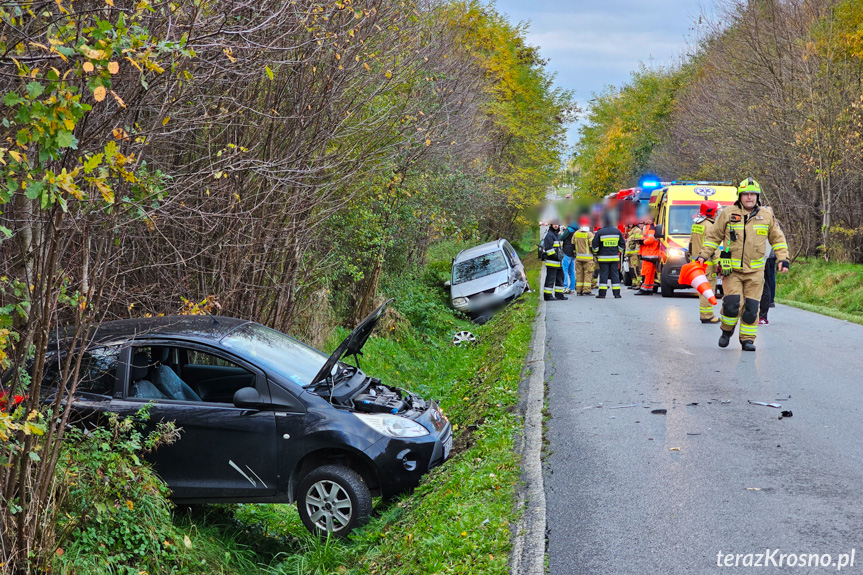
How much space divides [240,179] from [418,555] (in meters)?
5.13

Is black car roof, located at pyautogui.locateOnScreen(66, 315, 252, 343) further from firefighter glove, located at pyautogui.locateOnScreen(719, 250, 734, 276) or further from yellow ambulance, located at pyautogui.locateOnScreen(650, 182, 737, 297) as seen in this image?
yellow ambulance, located at pyautogui.locateOnScreen(650, 182, 737, 297)

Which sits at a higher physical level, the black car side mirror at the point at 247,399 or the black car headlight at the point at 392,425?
the black car side mirror at the point at 247,399

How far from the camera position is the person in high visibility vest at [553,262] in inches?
697

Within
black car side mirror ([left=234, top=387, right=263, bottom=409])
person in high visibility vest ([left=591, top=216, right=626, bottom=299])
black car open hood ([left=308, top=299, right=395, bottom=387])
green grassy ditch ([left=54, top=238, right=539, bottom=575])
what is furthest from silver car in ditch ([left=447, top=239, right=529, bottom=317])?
black car side mirror ([left=234, top=387, right=263, bottom=409])

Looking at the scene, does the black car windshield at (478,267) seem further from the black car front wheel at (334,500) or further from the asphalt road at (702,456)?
the black car front wheel at (334,500)

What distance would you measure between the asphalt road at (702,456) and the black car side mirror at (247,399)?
2.26 metres

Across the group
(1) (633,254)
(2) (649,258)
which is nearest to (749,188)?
(2) (649,258)

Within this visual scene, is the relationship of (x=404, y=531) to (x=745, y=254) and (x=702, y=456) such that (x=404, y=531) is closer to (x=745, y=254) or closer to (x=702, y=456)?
(x=702, y=456)

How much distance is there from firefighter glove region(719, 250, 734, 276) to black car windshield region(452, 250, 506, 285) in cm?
1004

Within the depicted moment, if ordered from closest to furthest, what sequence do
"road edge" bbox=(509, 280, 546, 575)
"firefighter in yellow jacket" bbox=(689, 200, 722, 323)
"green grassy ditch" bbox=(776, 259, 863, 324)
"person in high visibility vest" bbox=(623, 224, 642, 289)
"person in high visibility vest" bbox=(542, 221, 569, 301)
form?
"road edge" bbox=(509, 280, 546, 575) → "firefighter in yellow jacket" bbox=(689, 200, 722, 323) → "person in high visibility vest" bbox=(542, 221, 569, 301) → "green grassy ditch" bbox=(776, 259, 863, 324) → "person in high visibility vest" bbox=(623, 224, 642, 289)

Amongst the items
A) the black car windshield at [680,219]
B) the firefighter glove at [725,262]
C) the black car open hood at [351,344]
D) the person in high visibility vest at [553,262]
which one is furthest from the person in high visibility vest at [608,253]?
the black car open hood at [351,344]

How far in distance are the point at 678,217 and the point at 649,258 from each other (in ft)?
4.46

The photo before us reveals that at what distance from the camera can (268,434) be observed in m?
6.25

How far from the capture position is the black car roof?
20.8 feet
